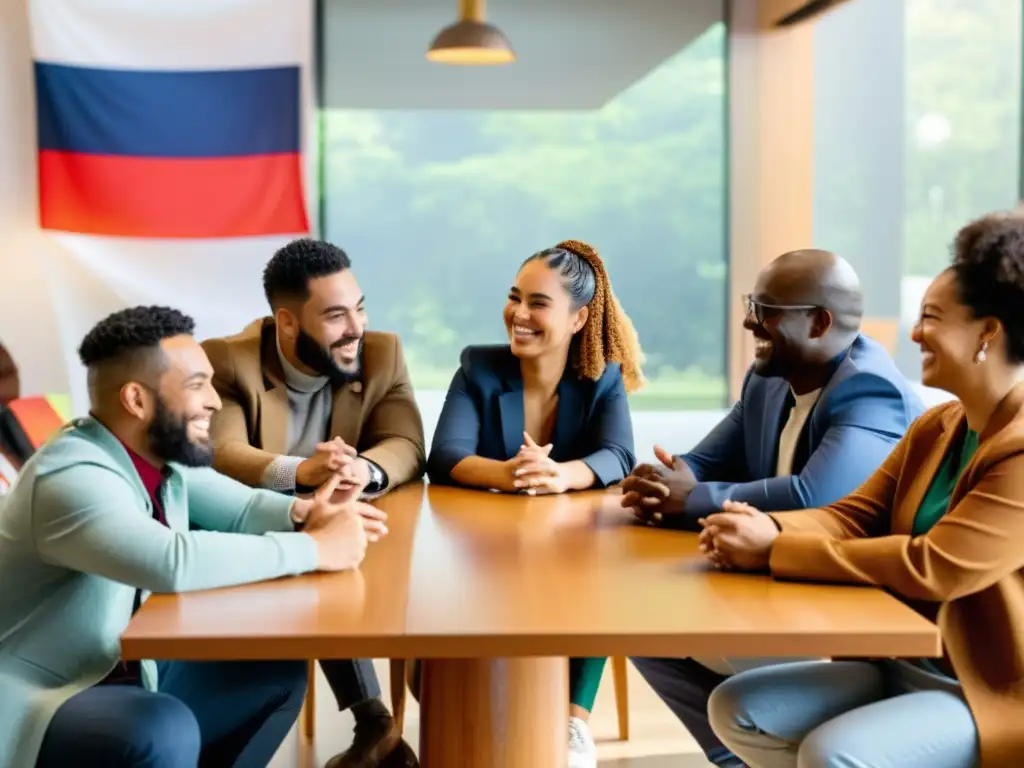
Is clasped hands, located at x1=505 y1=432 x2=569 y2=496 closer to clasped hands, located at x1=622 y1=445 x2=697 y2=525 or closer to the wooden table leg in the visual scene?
clasped hands, located at x1=622 y1=445 x2=697 y2=525

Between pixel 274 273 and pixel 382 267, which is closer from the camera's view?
pixel 274 273

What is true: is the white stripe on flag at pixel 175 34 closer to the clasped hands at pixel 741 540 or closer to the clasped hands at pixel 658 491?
the clasped hands at pixel 658 491

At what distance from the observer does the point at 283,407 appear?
3.24 meters

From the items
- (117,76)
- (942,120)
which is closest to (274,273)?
(117,76)

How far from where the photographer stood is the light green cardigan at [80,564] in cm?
203

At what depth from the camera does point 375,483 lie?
302 centimetres

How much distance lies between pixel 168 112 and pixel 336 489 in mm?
3669

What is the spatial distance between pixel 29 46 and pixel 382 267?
182cm

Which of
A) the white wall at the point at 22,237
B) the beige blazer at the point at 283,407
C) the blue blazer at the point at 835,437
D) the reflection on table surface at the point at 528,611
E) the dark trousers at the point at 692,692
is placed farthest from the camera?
the white wall at the point at 22,237

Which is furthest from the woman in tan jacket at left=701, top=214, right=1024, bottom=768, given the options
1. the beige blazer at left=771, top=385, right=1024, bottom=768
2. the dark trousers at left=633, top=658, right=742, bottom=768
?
the dark trousers at left=633, top=658, right=742, bottom=768

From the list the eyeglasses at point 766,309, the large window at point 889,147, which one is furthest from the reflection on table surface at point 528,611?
the large window at point 889,147

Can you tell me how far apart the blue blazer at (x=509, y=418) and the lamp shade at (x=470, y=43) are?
214 cm

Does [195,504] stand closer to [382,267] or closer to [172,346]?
[172,346]

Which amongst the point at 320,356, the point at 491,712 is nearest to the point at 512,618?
the point at 491,712
